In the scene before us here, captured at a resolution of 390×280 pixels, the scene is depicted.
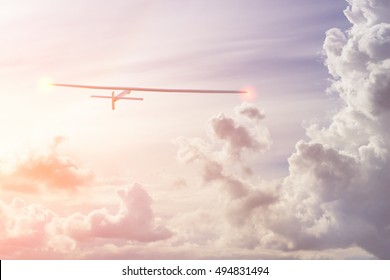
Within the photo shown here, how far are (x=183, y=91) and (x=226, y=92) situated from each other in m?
7.95

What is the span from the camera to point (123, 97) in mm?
117000
